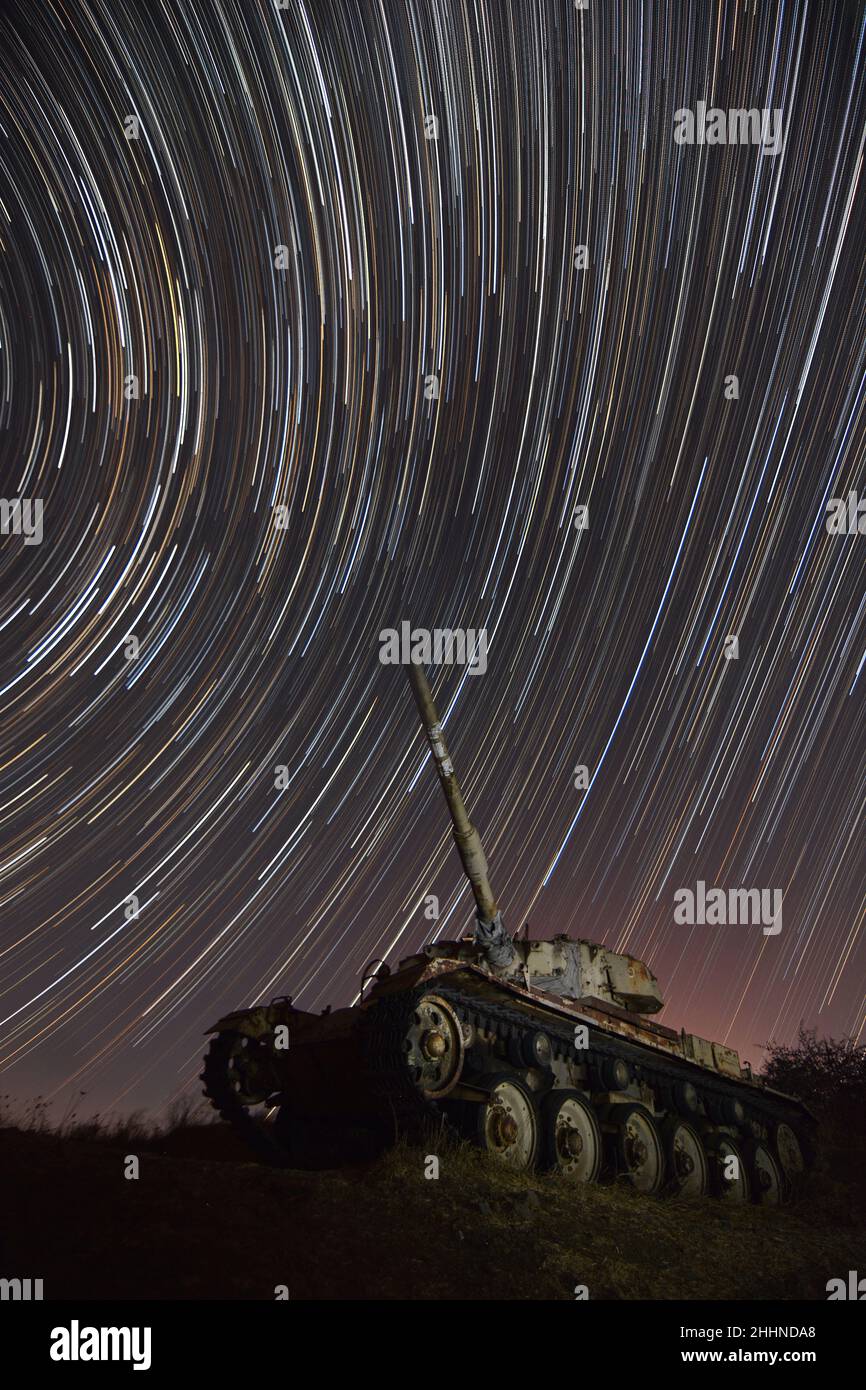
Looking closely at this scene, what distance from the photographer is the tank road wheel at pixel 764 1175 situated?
1850 centimetres

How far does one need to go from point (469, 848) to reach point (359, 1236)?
263 inches

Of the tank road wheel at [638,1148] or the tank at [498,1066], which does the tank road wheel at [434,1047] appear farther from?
the tank road wheel at [638,1148]

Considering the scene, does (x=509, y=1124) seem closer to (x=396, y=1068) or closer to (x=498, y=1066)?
(x=498, y=1066)

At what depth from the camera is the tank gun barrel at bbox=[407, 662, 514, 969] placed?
14219 millimetres

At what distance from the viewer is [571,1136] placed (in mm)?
13727

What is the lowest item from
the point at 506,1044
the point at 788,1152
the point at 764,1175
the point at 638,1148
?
the point at 764,1175

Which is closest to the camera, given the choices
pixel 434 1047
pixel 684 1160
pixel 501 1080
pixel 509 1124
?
pixel 434 1047

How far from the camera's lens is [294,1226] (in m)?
8.38

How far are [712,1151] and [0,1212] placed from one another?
42.7 ft

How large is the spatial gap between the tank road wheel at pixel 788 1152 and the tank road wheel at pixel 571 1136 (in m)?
8.36

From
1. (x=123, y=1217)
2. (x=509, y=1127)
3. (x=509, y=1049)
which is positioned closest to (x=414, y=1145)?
(x=509, y=1127)

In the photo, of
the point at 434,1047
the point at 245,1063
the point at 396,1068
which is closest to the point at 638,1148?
the point at 434,1047

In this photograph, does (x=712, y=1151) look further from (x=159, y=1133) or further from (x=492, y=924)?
(x=159, y=1133)
